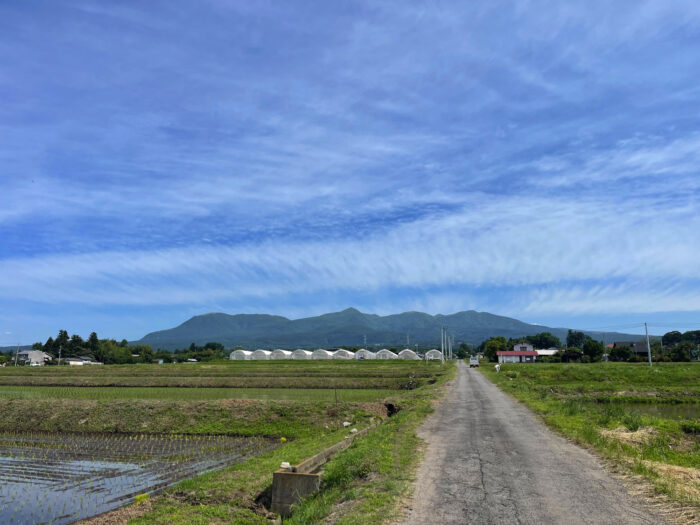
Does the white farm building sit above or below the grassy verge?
below

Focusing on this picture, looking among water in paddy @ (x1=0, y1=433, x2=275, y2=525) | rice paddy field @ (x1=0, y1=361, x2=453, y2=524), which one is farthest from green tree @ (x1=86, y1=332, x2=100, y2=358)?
water in paddy @ (x1=0, y1=433, x2=275, y2=525)

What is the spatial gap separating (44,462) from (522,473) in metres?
17.7

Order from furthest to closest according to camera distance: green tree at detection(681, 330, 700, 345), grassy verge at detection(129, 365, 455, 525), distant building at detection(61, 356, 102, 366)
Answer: green tree at detection(681, 330, 700, 345), distant building at detection(61, 356, 102, 366), grassy verge at detection(129, 365, 455, 525)

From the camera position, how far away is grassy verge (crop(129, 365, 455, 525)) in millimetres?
9281

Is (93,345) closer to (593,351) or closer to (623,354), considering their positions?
(593,351)

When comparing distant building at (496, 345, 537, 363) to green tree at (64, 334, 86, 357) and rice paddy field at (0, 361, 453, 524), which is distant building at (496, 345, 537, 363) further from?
green tree at (64, 334, 86, 357)

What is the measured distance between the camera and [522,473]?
434 inches

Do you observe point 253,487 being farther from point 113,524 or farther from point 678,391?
point 678,391

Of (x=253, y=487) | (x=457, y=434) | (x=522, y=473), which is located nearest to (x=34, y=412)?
(x=253, y=487)

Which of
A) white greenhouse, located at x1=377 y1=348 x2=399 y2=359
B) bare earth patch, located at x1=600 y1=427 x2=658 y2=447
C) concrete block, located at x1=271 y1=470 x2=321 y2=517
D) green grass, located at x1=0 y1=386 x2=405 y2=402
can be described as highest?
bare earth patch, located at x1=600 y1=427 x2=658 y2=447

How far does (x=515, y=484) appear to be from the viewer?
33.2 feet

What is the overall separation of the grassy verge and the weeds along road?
2.19 ft

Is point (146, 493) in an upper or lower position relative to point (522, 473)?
lower

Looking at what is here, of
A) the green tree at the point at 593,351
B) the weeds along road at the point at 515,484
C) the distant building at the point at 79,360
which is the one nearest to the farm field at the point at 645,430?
the weeds along road at the point at 515,484
